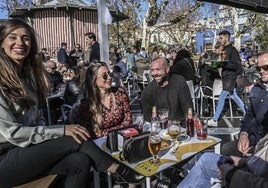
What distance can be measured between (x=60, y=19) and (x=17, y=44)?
16244 mm

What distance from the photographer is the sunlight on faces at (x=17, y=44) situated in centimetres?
264

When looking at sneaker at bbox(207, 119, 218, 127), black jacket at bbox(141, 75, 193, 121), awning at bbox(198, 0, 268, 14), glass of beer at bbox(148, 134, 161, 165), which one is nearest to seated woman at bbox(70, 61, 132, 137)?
black jacket at bbox(141, 75, 193, 121)

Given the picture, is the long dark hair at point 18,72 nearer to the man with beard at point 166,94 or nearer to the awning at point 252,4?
the man with beard at point 166,94

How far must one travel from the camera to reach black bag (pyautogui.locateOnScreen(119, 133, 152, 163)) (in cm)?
238

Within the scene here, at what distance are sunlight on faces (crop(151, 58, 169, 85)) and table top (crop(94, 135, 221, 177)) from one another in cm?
121

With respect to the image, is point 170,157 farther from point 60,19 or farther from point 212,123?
point 60,19

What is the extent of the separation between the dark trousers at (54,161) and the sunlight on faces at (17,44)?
774 mm

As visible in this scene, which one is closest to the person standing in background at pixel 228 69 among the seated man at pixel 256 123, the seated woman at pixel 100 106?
the seated man at pixel 256 123

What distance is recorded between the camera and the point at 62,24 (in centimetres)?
1848

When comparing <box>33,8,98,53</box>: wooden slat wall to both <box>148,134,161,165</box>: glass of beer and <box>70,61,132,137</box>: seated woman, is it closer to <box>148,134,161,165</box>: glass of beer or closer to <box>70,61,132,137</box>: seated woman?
<box>70,61,132,137</box>: seated woman

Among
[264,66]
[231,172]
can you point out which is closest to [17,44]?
[231,172]

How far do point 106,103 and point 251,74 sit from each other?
5.28m

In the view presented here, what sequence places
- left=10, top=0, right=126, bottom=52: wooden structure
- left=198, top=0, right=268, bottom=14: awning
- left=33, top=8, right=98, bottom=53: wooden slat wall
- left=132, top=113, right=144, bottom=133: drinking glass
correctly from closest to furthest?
left=132, top=113, right=144, bottom=133: drinking glass < left=198, top=0, right=268, bottom=14: awning < left=10, top=0, right=126, bottom=52: wooden structure < left=33, top=8, right=98, bottom=53: wooden slat wall

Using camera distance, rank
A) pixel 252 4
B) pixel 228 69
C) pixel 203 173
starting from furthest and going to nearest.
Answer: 1. pixel 228 69
2. pixel 252 4
3. pixel 203 173
